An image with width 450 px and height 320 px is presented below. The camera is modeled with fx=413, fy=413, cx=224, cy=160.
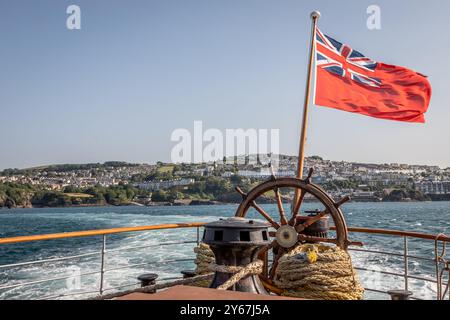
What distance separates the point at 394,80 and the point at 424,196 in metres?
82.2

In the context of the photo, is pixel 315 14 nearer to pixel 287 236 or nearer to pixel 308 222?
pixel 308 222

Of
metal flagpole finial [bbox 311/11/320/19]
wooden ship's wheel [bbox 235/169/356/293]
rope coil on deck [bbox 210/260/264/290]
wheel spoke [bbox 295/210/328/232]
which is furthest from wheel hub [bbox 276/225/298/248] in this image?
metal flagpole finial [bbox 311/11/320/19]

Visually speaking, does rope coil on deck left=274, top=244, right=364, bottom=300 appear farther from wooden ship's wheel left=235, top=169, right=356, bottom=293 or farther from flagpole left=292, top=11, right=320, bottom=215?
flagpole left=292, top=11, right=320, bottom=215

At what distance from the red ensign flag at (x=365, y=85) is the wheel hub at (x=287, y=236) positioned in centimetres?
170

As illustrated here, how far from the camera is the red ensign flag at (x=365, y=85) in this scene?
424 cm

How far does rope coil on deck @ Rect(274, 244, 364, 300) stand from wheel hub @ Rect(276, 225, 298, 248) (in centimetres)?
66

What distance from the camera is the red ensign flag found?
13.9 feet

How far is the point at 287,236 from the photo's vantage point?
2.85 meters

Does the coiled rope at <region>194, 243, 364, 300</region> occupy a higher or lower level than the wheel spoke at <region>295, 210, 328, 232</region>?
lower

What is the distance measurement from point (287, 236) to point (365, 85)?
7.68ft

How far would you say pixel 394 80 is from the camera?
4590 mm

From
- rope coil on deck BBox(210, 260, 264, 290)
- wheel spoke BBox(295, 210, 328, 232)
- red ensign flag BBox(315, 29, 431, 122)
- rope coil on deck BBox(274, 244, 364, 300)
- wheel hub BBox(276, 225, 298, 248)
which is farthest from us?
red ensign flag BBox(315, 29, 431, 122)
